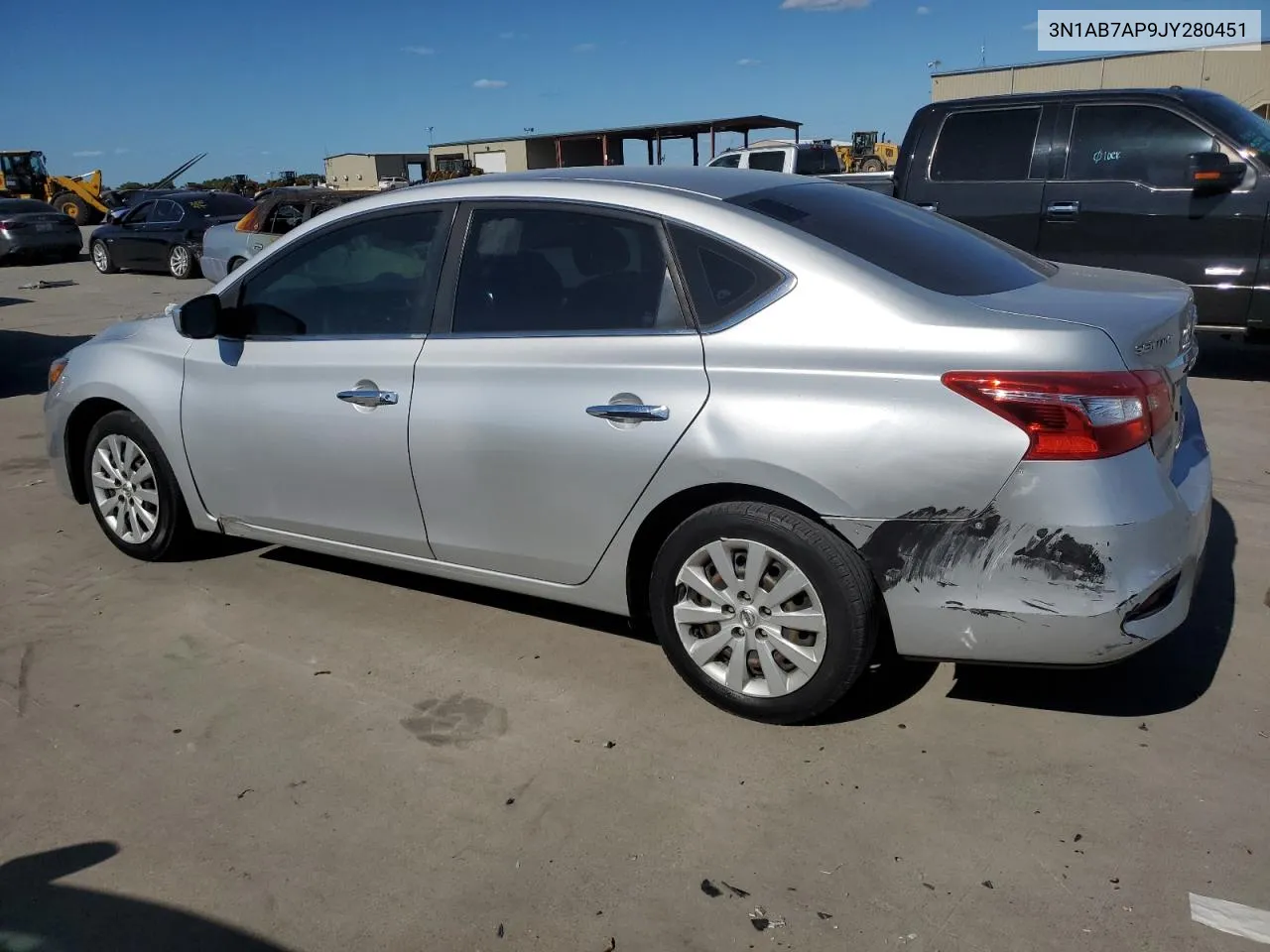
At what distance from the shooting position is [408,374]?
3703 millimetres

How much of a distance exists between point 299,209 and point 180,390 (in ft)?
35.9

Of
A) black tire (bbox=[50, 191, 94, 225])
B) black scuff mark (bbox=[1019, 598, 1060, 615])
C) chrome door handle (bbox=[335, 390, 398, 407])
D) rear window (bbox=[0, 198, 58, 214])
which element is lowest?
black scuff mark (bbox=[1019, 598, 1060, 615])

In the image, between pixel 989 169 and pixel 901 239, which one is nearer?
pixel 901 239

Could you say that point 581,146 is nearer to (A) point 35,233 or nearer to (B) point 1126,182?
(A) point 35,233

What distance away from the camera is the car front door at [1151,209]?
286 inches

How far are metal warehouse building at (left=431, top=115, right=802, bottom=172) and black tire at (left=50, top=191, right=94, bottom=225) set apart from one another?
48.8 ft

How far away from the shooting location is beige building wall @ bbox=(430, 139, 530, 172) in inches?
1793

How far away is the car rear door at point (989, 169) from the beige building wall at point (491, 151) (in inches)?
1393

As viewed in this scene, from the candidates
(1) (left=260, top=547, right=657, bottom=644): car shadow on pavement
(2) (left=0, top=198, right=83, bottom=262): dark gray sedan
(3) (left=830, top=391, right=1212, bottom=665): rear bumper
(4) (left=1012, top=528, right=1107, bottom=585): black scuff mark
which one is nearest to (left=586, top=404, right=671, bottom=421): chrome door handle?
(3) (left=830, top=391, right=1212, bottom=665): rear bumper

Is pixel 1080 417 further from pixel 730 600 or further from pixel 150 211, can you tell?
pixel 150 211

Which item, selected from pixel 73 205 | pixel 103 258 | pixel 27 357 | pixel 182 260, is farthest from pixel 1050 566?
pixel 73 205

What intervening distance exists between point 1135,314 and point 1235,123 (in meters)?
5.58

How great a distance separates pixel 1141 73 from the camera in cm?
4000

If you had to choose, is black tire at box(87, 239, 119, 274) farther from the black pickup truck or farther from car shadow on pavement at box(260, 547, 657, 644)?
car shadow on pavement at box(260, 547, 657, 644)
